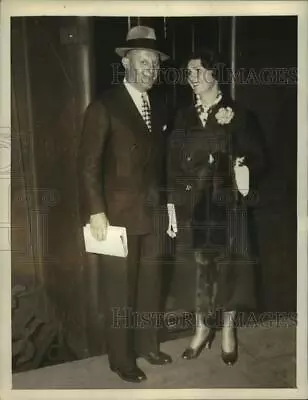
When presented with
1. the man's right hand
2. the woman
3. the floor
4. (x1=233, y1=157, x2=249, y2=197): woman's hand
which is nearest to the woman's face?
the woman

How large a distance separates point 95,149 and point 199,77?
0.72ft

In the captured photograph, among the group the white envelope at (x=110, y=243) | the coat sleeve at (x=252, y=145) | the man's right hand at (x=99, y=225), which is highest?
the coat sleeve at (x=252, y=145)

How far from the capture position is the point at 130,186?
40.7 inches

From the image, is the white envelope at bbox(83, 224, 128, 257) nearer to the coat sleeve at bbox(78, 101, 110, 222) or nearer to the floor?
the coat sleeve at bbox(78, 101, 110, 222)

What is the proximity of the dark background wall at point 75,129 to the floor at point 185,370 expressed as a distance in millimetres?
46

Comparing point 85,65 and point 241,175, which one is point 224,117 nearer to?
point 241,175

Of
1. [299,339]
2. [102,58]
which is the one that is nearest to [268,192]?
[299,339]

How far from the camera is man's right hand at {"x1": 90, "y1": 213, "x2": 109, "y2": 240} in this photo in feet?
3.38

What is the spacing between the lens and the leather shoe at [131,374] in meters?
1.04

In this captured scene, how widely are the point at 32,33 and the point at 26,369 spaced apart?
1.93 feet

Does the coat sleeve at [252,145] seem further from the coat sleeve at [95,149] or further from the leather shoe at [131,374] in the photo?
the leather shoe at [131,374]

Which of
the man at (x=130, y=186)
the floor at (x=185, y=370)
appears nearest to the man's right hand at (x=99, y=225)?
the man at (x=130, y=186)

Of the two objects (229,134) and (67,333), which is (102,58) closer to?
(229,134)

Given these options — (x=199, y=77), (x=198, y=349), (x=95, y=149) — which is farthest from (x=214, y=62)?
(x=198, y=349)
